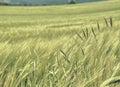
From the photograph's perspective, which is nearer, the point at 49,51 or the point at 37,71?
the point at 37,71

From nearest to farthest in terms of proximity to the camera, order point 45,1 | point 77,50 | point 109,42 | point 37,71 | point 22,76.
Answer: point 22,76, point 37,71, point 77,50, point 109,42, point 45,1

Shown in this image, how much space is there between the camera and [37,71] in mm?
1923

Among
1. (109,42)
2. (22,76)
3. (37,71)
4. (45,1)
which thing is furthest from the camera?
(45,1)

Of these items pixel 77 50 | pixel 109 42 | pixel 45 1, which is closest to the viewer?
pixel 77 50

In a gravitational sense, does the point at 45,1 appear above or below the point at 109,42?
below

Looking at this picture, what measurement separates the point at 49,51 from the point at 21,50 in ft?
0.50

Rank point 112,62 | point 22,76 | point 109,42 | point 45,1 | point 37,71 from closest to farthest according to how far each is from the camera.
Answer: point 22,76
point 37,71
point 112,62
point 109,42
point 45,1

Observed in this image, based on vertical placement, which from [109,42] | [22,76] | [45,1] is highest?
[22,76]

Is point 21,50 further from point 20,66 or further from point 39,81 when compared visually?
point 39,81

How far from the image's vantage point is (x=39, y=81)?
184cm

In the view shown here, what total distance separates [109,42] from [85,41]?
0.17 metres

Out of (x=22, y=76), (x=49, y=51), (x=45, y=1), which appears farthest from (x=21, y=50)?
(x=45, y=1)

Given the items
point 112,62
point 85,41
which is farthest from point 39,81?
point 85,41

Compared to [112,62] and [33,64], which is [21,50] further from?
[112,62]
